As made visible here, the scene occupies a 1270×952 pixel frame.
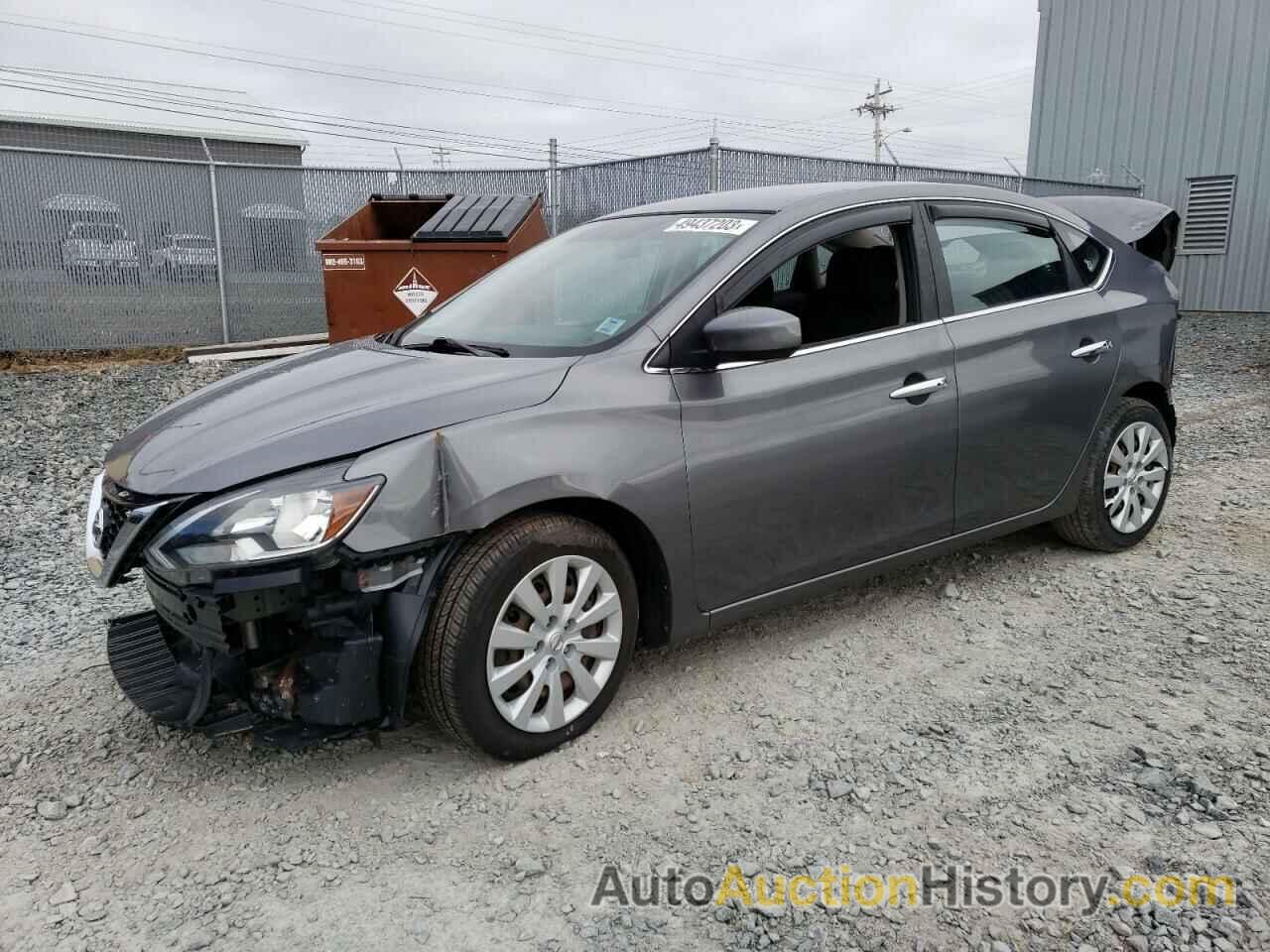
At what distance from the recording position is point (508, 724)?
2.71 metres

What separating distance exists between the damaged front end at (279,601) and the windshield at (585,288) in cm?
90

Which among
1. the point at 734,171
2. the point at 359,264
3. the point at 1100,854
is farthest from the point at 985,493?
the point at 734,171

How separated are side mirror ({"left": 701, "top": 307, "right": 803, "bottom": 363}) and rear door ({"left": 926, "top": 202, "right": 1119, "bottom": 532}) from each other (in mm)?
945

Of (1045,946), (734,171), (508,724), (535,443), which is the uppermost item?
(734,171)

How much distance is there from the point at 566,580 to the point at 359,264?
6.30 metres

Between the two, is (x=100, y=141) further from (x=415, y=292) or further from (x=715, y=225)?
(x=715, y=225)

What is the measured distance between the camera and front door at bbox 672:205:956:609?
301 cm

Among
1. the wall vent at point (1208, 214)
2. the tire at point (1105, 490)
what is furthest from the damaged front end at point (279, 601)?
the wall vent at point (1208, 214)

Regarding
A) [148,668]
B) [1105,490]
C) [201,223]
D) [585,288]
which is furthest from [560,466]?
[201,223]

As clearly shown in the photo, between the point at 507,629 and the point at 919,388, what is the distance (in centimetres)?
169

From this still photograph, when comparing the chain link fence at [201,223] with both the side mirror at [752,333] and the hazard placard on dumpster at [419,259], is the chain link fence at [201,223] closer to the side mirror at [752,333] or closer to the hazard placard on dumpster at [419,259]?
the hazard placard on dumpster at [419,259]

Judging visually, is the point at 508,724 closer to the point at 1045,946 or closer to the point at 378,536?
the point at 378,536

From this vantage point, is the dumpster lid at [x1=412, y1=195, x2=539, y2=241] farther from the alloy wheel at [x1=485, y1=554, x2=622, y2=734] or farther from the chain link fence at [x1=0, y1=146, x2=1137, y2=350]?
the alloy wheel at [x1=485, y1=554, x2=622, y2=734]

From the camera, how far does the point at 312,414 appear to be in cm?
268
